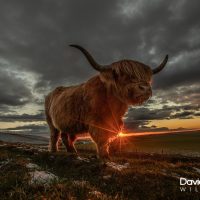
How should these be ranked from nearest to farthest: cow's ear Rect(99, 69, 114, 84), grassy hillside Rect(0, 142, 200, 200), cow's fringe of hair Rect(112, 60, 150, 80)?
1. grassy hillside Rect(0, 142, 200, 200)
2. cow's fringe of hair Rect(112, 60, 150, 80)
3. cow's ear Rect(99, 69, 114, 84)

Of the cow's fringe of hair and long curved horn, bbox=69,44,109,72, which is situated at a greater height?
long curved horn, bbox=69,44,109,72

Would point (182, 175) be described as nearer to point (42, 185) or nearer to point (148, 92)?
point (148, 92)

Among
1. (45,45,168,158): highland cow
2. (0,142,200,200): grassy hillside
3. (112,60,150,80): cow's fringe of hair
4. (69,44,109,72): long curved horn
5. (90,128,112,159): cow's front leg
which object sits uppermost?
(69,44,109,72): long curved horn

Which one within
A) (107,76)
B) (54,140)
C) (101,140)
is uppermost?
(107,76)

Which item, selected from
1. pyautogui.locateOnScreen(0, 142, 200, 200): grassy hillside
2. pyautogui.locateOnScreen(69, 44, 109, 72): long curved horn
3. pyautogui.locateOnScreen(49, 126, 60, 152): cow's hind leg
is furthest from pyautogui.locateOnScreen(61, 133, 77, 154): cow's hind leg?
pyautogui.locateOnScreen(69, 44, 109, 72): long curved horn

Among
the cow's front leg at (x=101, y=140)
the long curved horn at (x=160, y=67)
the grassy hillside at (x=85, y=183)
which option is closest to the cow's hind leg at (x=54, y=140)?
the cow's front leg at (x=101, y=140)

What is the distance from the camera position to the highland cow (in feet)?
28.6

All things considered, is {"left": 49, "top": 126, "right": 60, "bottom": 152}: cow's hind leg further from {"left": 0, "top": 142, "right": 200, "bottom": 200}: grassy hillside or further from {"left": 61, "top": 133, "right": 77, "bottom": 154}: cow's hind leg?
{"left": 0, "top": 142, "right": 200, "bottom": 200}: grassy hillside

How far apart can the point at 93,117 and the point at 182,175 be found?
3444 mm

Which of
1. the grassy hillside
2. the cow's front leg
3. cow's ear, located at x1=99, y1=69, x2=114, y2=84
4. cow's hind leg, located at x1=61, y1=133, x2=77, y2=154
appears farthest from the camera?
cow's hind leg, located at x1=61, y1=133, x2=77, y2=154

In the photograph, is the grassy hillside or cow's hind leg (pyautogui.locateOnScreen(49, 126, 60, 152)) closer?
the grassy hillside

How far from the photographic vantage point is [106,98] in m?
9.62

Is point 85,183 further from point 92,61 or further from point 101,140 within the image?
point 92,61

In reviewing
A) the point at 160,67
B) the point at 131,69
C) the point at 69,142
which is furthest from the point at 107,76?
the point at 69,142
